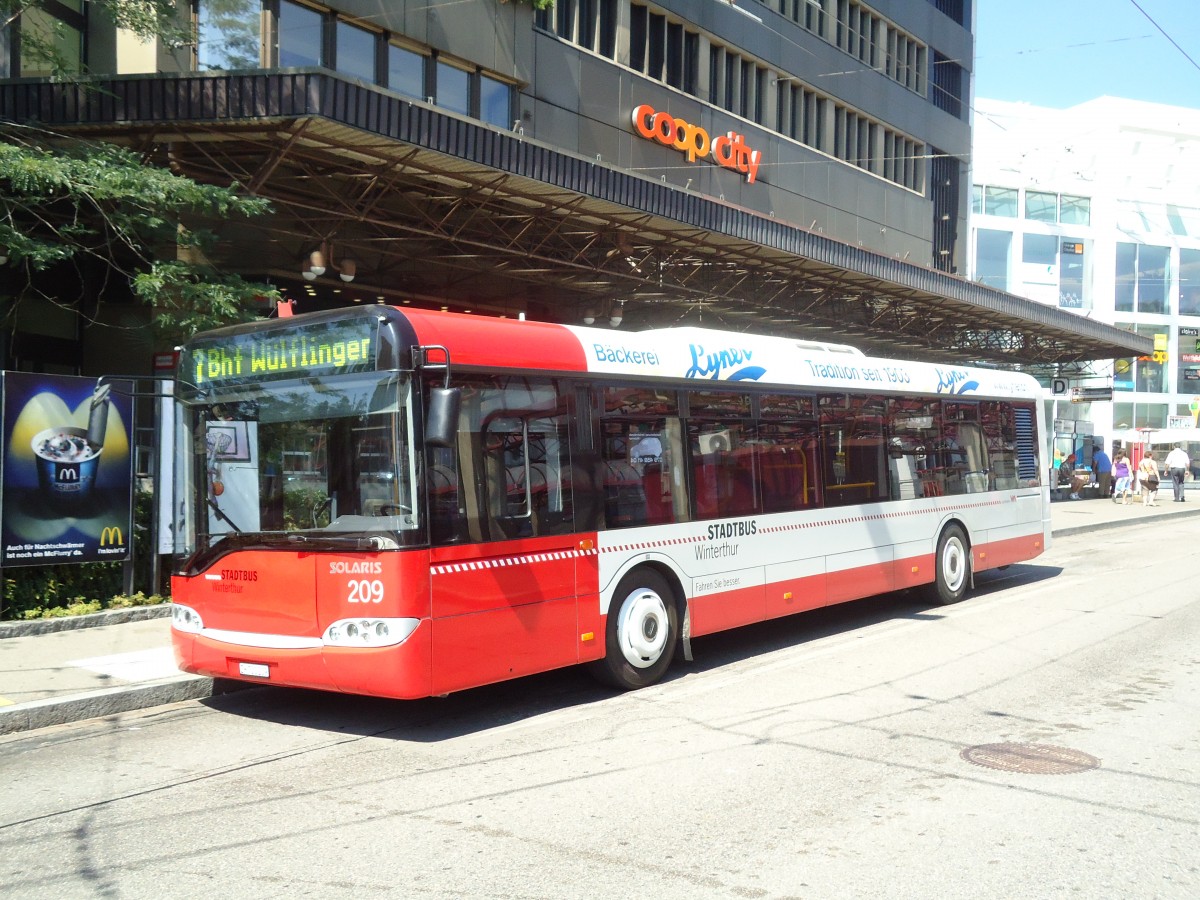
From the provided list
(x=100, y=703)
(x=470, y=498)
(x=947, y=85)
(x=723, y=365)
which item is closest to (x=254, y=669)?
(x=100, y=703)

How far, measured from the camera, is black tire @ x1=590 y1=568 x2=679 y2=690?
880 cm

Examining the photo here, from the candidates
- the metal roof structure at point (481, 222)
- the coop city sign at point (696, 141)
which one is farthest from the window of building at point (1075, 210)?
the coop city sign at point (696, 141)

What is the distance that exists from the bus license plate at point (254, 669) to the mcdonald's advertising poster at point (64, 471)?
152 inches

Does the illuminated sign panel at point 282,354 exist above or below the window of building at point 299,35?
below

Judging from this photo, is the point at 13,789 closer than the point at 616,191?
Yes

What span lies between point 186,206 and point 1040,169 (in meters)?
56.1

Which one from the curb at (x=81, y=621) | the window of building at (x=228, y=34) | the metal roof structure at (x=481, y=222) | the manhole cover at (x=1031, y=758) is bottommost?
the manhole cover at (x=1031, y=758)

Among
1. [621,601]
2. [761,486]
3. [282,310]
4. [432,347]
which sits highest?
[282,310]

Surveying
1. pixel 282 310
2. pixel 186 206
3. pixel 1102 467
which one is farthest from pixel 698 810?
pixel 1102 467

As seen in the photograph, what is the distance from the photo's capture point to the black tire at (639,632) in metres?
8.80

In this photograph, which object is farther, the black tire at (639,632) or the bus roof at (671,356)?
the black tire at (639,632)

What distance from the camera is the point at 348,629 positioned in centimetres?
720

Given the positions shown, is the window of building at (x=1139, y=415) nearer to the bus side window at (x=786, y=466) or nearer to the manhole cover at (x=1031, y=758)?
the bus side window at (x=786, y=466)

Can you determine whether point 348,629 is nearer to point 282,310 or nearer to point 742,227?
point 282,310
